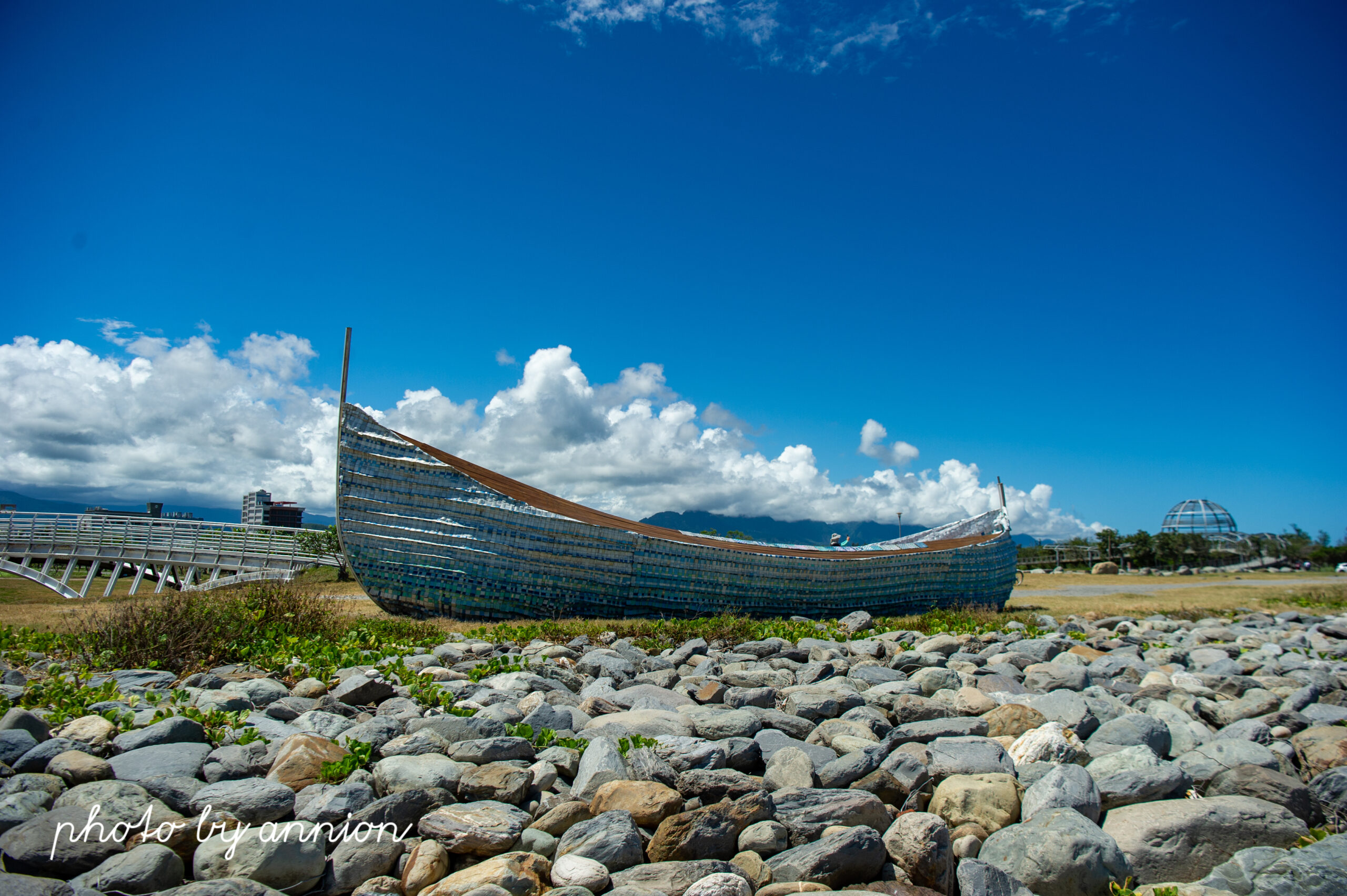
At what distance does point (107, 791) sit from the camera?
3172 millimetres

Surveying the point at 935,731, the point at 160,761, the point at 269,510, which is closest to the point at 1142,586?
the point at 935,731

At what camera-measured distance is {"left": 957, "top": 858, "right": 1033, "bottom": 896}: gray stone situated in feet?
9.79

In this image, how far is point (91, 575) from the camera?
760 inches

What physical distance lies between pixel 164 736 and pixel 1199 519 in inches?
2726

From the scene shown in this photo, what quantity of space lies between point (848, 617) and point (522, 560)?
17.4ft

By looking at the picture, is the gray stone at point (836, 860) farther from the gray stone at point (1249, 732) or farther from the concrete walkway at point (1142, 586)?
the concrete walkway at point (1142, 586)

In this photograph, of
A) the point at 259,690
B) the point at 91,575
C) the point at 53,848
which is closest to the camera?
the point at 53,848

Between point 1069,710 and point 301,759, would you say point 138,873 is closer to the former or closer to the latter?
point 301,759

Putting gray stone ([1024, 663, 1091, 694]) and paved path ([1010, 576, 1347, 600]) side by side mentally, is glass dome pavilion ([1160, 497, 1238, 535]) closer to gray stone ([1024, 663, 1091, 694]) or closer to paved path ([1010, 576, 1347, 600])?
paved path ([1010, 576, 1347, 600])

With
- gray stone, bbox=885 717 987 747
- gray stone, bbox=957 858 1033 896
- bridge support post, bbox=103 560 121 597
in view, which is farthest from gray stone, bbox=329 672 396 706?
bridge support post, bbox=103 560 121 597

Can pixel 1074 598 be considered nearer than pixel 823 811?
No

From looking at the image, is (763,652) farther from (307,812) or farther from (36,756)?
(36,756)

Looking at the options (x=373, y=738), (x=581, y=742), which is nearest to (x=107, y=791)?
(x=373, y=738)

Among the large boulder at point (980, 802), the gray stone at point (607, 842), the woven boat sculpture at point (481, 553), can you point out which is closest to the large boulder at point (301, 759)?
the gray stone at point (607, 842)
